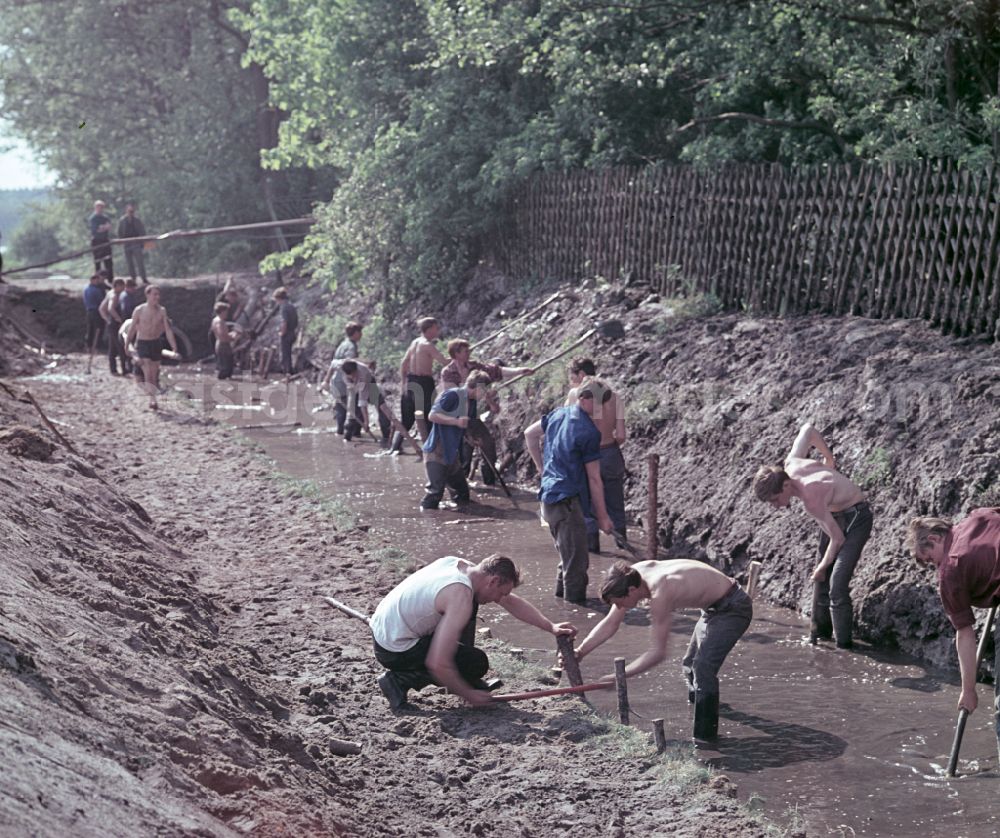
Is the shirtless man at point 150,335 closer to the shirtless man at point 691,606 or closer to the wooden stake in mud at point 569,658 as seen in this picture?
the wooden stake in mud at point 569,658

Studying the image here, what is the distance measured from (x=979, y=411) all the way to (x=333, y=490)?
8.27m

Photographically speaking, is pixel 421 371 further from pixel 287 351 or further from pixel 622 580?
pixel 287 351

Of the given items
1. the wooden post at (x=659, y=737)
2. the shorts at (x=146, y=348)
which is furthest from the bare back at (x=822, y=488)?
the shorts at (x=146, y=348)

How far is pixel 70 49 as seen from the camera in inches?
1537

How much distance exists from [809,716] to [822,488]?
6.31 ft

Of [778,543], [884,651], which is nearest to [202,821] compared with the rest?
[884,651]

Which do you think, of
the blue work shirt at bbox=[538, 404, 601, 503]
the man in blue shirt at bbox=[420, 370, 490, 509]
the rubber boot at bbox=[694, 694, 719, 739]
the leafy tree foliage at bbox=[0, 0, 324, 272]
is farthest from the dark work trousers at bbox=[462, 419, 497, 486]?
the leafy tree foliage at bbox=[0, 0, 324, 272]

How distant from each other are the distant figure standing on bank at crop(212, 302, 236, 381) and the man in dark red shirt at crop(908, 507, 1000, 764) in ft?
69.4

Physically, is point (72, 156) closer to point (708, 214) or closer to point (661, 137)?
point (661, 137)

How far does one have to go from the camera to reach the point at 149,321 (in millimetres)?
21875

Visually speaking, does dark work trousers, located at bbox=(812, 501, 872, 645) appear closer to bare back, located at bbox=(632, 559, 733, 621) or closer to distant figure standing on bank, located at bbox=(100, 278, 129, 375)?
bare back, located at bbox=(632, 559, 733, 621)

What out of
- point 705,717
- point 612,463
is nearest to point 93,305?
point 612,463

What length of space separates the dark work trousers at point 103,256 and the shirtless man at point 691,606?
2541 cm

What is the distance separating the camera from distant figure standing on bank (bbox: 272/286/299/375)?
26.5 m
